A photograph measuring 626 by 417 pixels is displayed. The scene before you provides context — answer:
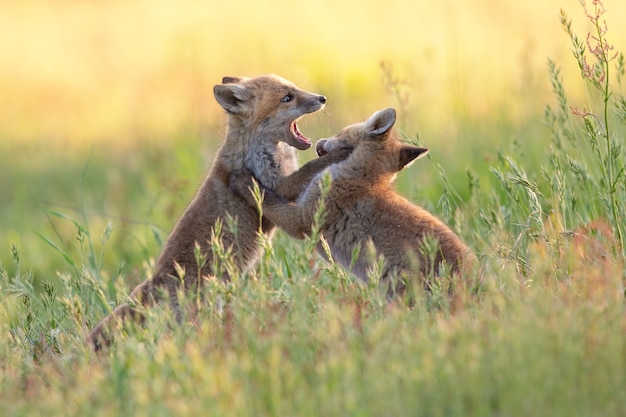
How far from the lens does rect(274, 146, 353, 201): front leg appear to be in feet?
21.4

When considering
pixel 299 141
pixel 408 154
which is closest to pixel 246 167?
pixel 299 141

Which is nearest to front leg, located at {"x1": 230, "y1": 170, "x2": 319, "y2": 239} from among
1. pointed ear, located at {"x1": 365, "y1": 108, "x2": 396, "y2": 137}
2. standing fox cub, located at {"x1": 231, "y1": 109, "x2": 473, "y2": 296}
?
standing fox cub, located at {"x1": 231, "y1": 109, "x2": 473, "y2": 296}

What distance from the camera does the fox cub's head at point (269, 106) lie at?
23.2 feet

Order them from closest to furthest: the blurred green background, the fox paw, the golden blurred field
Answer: the fox paw
the blurred green background
the golden blurred field

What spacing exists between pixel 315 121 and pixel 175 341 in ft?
11.4

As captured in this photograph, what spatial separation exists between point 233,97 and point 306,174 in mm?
954

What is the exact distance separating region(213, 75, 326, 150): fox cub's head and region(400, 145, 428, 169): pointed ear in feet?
2.86

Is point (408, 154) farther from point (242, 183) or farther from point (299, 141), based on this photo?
point (242, 183)

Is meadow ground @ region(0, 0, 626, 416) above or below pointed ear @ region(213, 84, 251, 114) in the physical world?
below

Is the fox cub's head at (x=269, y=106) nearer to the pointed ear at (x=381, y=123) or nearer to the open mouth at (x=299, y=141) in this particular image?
the open mouth at (x=299, y=141)

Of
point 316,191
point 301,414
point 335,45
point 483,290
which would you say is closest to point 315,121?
point 316,191

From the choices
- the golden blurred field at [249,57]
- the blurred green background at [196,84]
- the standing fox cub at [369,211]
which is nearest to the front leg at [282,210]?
the standing fox cub at [369,211]

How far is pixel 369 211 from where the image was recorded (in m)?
6.09

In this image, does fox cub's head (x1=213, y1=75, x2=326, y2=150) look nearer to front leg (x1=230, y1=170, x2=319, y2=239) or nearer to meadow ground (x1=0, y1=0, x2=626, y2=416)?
front leg (x1=230, y1=170, x2=319, y2=239)
